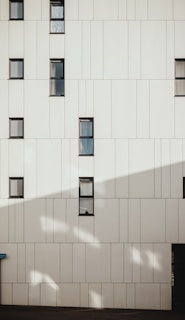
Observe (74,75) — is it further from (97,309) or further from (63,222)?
(97,309)

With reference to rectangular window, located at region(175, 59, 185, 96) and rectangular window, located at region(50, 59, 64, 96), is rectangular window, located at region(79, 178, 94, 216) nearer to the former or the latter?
rectangular window, located at region(50, 59, 64, 96)

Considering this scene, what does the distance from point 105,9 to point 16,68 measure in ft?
14.6

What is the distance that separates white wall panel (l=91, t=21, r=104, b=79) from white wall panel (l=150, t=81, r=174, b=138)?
226cm

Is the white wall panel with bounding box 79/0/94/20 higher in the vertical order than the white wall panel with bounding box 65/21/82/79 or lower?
higher

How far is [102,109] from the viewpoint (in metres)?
18.5

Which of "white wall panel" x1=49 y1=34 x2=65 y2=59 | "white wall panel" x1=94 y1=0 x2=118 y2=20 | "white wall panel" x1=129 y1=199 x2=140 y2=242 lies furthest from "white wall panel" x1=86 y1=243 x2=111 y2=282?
"white wall panel" x1=94 y1=0 x2=118 y2=20

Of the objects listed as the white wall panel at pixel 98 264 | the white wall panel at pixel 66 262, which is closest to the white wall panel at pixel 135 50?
the white wall panel at pixel 98 264

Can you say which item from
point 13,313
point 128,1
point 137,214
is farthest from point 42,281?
point 128,1

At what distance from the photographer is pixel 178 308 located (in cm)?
1833

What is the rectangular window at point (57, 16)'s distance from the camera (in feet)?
60.8

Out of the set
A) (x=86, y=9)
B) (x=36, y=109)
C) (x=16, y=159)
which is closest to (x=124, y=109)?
(x=36, y=109)

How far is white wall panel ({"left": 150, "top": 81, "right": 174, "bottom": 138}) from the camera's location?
18.4 metres

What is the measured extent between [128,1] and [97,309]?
12791 millimetres

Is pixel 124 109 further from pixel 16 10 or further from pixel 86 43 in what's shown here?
pixel 16 10
